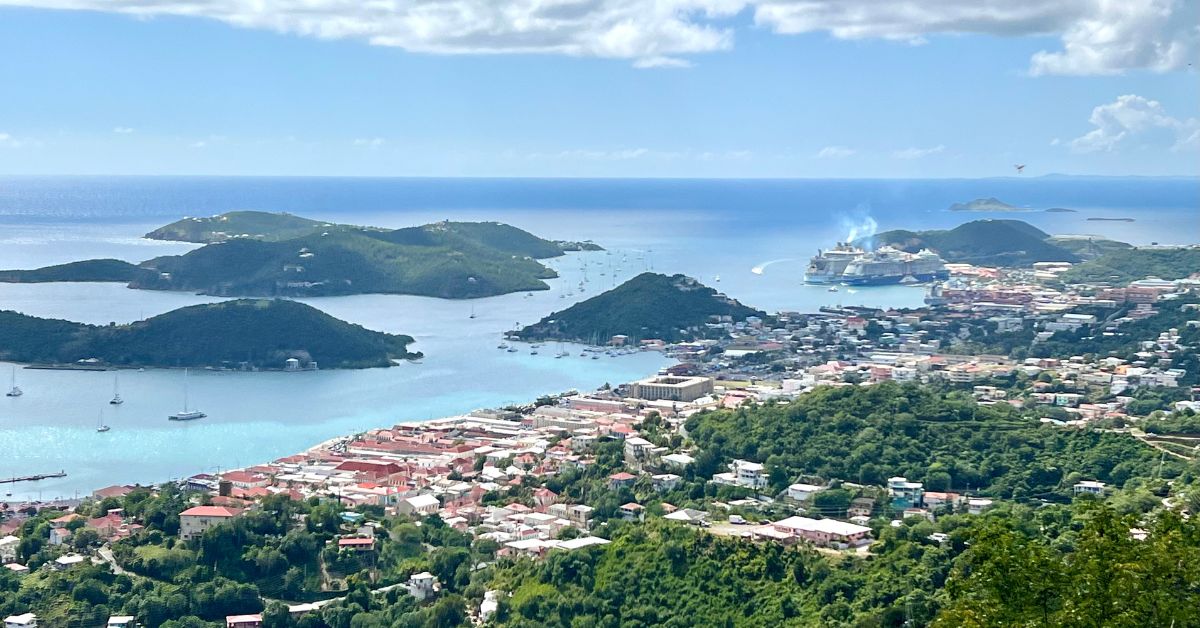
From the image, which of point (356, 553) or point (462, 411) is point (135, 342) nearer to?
point (462, 411)

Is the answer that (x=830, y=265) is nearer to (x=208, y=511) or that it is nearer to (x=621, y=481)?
(x=621, y=481)

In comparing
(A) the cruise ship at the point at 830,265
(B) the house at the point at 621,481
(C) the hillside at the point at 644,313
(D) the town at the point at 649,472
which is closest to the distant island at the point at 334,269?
(C) the hillside at the point at 644,313

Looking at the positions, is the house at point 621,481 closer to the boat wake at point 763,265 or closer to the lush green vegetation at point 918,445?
the lush green vegetation at point 918,445

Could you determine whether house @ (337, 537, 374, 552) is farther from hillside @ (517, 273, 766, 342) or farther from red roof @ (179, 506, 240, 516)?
hillside @ (517, 273, 766, 342)

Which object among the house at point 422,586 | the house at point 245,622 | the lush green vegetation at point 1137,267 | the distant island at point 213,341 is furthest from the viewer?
the lush green vegetation at point 1137,267

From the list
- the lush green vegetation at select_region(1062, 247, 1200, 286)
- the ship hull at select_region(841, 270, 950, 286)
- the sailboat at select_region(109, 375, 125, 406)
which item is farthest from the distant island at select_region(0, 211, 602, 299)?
the lush green vegetation at select_region(1062, 247, 1200, 286)

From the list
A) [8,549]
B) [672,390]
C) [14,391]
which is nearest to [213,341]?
[14,391]
